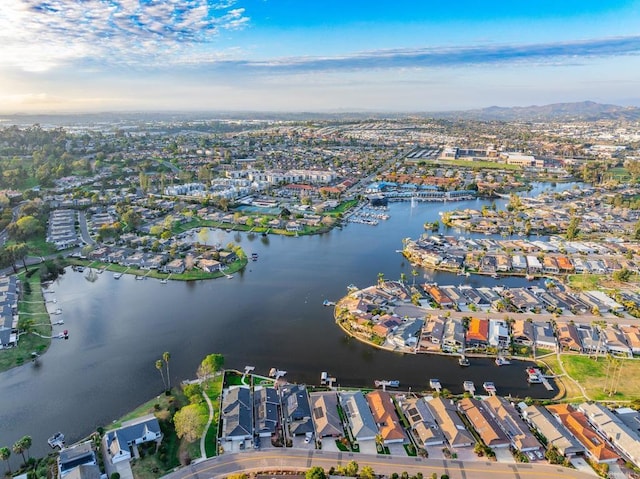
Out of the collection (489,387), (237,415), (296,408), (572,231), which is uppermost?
(572,231)

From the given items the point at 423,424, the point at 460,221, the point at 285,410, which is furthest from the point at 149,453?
the point at 460,221

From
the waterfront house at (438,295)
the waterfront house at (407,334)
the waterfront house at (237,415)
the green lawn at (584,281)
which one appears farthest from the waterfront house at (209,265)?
the green lawn at (584,281)

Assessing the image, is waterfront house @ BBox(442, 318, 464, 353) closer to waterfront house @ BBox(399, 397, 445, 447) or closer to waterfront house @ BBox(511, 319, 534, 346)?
waterfront house @ BBox(511, 319, 534, 346)

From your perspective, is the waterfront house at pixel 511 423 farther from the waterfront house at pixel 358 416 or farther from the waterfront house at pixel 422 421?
the waterfront house at pixel 358 416

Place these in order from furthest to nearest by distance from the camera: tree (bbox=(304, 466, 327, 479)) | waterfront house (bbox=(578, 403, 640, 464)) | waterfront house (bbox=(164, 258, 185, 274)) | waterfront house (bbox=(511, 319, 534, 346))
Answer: waterfront house (bbox=(164, 258, 185, 274))
waterfront house (bbox=(511, 319, 534, 346))
waterfront house (bbox=(578, 403, 640, 464))
tree (bbox=(304, 466, 327, 479))

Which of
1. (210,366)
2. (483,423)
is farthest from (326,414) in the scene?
(483,423)

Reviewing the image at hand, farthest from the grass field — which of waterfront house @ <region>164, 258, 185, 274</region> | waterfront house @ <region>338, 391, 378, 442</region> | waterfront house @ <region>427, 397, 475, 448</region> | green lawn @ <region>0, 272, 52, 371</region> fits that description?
green lawn @ <region>0, 272, 52, 371</region>

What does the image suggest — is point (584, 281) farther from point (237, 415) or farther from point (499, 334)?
point (237, 415)
